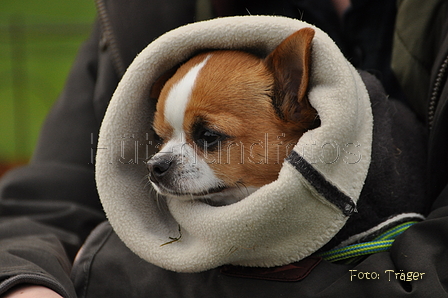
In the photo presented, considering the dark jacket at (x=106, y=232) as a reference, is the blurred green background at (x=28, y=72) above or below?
below

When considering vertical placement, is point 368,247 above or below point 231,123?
below

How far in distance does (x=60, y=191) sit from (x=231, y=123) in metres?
0.64

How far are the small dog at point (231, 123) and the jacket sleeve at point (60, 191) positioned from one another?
346mm

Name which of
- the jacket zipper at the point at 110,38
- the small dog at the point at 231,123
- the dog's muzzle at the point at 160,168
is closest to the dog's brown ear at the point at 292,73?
the small dog at the point at 231,123

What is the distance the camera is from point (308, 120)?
3.65ft

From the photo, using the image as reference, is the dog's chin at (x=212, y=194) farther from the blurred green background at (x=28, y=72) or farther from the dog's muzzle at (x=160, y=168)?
the blurred green background at (x=28, y=72)

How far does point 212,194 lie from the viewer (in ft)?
3.72

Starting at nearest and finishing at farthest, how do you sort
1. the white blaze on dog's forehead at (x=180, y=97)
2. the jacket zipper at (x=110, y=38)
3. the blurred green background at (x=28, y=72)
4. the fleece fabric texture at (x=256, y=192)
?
the fleece fabric texture at (x=256, y=192) < the white blaze on dog's forehead at (x=180, y=97) < the jacket zipper at (x=110, y=38) < the blurred green background at (x=28, y=72)

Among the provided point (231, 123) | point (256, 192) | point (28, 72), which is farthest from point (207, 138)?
point (28, 72)

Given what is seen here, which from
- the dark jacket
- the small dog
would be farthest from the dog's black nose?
the dark jacket

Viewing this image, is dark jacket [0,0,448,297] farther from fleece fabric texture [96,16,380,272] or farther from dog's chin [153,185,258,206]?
dog's chin [153,185,258,206]

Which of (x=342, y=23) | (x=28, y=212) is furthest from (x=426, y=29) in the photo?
(x=28, y=212)

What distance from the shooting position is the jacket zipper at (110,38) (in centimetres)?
138

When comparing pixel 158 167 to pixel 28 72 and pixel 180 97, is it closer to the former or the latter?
pixel 180 97
